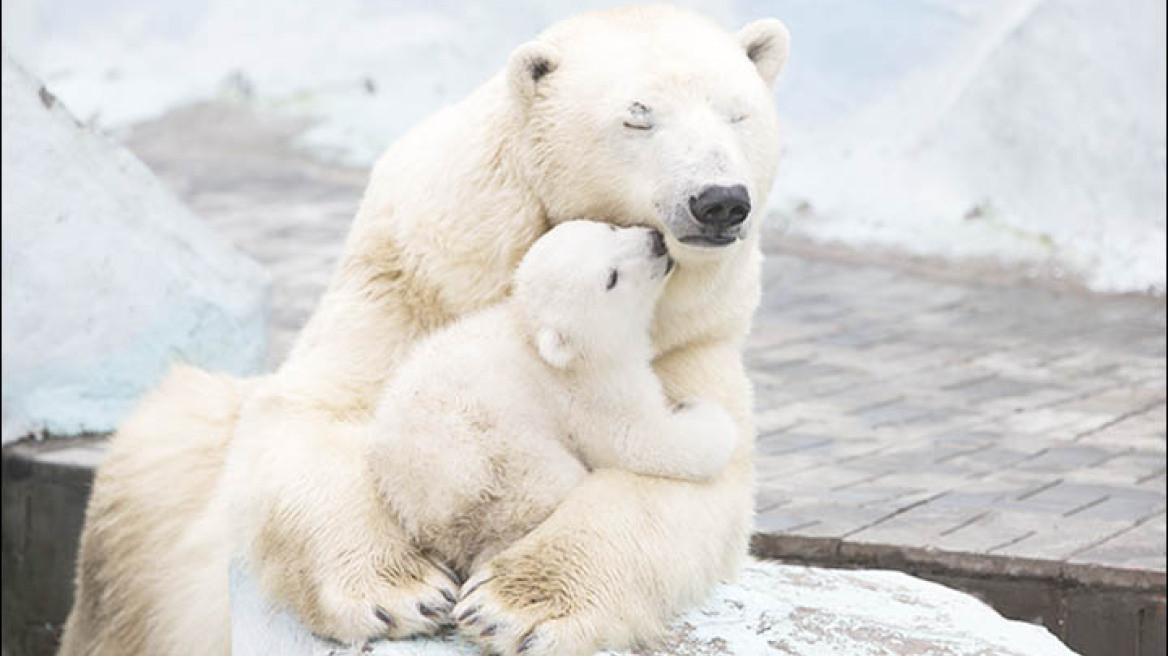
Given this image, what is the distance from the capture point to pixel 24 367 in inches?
191

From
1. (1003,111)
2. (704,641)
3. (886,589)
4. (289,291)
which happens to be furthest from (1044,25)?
(704,641)

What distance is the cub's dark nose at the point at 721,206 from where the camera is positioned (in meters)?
2.32

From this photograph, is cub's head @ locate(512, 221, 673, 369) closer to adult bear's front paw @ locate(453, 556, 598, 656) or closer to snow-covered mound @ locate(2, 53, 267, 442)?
adult bear's front paw @ locate(453, 556, 598, 656)

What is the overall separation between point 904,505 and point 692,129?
233 centimetres

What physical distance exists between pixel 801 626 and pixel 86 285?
9.13 feet

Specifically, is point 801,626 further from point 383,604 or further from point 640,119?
point 640,119

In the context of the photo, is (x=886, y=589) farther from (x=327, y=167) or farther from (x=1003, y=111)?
(x=327, y=167)

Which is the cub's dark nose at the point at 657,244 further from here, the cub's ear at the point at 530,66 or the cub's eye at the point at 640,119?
the cub's ear at the point at 530,66

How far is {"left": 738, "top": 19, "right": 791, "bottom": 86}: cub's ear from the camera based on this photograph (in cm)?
265

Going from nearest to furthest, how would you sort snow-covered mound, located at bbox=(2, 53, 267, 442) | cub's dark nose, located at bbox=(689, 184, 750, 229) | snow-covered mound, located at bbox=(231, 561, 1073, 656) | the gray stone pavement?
cub's dark nose, located at bbox=(689, 184, 750, 229)
snow-covered mound, located at bbox=(231, 561, 1073, 656)
the gray stone pavement
snow-covered mound, located at bbox=(2, 53, 267, 442)

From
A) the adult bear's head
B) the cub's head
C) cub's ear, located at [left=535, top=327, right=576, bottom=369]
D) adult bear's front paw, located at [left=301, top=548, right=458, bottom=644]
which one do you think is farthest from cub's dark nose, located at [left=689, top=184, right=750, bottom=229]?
adult bear's front paw, located at [left=301, top=548, right=458, bottom=644]

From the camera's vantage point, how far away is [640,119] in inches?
95.5

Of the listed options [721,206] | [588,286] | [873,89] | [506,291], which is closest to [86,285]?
[506,291]

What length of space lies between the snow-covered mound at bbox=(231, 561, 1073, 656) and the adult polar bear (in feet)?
0.18
